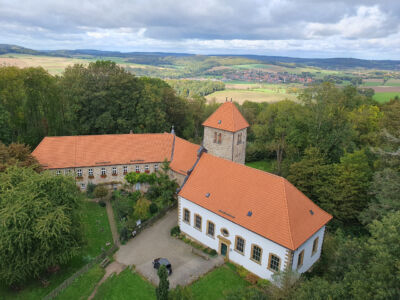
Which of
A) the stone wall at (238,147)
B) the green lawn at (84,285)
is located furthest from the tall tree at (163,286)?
the stone wall at (238,147)

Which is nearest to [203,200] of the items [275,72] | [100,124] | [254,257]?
[254,257]

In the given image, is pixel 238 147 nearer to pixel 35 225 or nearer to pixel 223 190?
pixel 223 190

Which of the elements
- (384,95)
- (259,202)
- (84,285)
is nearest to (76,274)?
(84,285)

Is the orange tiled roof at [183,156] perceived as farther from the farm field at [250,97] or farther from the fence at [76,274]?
the farm field at [250,97]

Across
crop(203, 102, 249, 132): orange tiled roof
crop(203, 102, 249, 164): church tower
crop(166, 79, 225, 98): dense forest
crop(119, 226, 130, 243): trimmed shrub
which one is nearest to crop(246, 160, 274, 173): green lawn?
crop(203, 102, 249, 164): church tower

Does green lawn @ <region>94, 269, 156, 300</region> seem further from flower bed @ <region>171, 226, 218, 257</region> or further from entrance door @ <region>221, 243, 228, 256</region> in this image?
entrance door @ <region>221, 243, 228, 256</region>

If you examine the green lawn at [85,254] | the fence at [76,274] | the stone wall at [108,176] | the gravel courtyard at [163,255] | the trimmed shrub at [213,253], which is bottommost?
the green lawn at [85,254]

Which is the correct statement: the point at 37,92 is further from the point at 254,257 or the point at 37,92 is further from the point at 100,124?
the point at 254,257
